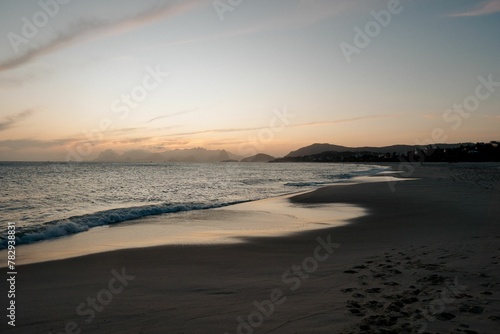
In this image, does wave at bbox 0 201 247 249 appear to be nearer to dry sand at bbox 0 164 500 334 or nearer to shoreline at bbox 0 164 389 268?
shoreline at bbox 0 164 389 268

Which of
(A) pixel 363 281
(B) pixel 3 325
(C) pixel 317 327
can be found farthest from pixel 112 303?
(A) pixel 363 281

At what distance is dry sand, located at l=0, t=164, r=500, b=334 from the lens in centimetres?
508

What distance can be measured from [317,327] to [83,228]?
13.1 metres

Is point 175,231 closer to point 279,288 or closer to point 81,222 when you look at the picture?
point 81,222

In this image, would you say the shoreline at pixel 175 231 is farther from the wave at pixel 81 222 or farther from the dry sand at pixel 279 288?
the dry sand at pixel 279 288

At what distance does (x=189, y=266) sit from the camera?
855 centimetres

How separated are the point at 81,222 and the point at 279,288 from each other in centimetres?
1239

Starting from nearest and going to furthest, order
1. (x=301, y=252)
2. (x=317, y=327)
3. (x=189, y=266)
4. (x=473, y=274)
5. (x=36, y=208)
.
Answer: (x=317, y=327) < (x=473, y=274) < (x=189, y=266) < (x=301, y=252) < (x=36, y=208)

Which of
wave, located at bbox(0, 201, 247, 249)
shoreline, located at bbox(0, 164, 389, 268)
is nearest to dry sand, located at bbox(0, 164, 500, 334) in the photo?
shoreline, located at bbox(0, 164, 389, 268)

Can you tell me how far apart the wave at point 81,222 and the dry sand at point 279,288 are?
4559mm

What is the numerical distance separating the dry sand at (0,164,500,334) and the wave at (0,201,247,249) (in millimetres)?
4559

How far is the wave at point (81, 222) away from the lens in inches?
508

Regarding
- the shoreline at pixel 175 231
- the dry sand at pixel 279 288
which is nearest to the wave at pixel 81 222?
the shoreline at pixel 175 231

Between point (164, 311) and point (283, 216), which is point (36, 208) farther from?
point (164, 311)
